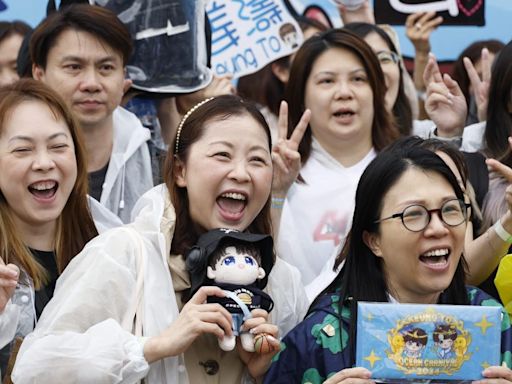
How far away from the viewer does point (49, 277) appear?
163 inches

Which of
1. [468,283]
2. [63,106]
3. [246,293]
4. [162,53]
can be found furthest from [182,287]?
[162,53]

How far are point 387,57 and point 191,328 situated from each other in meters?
2.87

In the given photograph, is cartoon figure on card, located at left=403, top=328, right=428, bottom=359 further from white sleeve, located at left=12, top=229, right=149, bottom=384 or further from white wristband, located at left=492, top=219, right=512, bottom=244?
white wristband, located at left=492, top=219, right=512, bottom=244

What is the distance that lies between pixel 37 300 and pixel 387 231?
1.15m

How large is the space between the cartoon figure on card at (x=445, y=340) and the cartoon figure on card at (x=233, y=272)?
499 millimetres

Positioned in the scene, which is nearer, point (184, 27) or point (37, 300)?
point (37, 300)

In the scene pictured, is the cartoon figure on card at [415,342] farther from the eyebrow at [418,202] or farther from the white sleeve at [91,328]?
the white sleeve at [91,328]

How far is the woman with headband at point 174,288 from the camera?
3.59m

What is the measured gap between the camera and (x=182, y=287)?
386 cm

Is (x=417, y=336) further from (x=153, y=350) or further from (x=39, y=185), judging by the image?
Result: (x=39, y=185)

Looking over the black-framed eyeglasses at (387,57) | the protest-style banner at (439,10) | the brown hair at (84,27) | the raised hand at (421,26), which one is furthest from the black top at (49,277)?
the raised hand at (421,26)

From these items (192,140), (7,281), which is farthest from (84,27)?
(7,281)

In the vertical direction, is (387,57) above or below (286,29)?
below

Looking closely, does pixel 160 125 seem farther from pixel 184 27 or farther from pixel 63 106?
pixel 63 106
